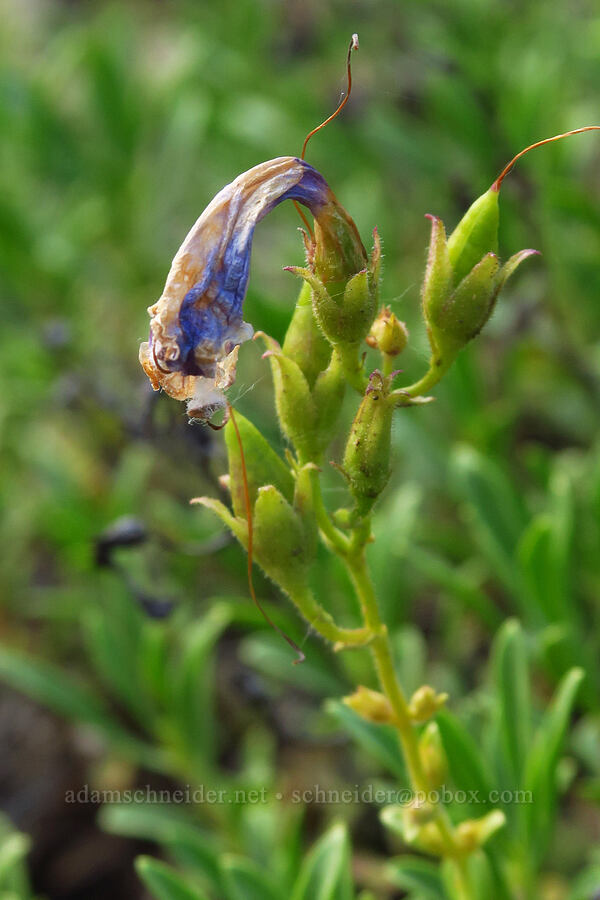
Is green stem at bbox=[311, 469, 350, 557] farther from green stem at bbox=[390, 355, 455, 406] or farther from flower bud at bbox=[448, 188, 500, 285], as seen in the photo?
flower bud at bbox=[448, 188, 500, 285]

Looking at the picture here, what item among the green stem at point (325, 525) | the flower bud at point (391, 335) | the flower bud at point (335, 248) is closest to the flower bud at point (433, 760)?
the green stem at point (325, 525)

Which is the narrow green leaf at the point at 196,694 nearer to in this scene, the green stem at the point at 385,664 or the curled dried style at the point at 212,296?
the green stem at the point at 385,664

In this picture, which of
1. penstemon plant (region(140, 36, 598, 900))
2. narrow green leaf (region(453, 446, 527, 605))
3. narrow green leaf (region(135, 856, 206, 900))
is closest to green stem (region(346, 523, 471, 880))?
penstemon plant (region(140, 36, 598, 900))

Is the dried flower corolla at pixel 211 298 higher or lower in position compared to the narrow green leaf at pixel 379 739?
higher

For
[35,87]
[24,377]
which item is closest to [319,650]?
[24,377]

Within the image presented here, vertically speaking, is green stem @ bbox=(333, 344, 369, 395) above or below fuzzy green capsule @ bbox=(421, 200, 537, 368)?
below

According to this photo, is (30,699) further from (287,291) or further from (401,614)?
(287,291)

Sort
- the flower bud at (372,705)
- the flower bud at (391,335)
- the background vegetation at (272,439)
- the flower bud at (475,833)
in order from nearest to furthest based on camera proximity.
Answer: the flower bud at (391,335) < the flower bud at (372,705) < the flower bud at (475,833) < the background vegetation at (272,439)

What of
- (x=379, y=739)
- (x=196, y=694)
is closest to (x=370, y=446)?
(x=379, y=739)
